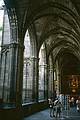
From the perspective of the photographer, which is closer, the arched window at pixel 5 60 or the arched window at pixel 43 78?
the arched window at pixel 5 60

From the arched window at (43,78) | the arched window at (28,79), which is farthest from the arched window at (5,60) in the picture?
the arched window at (43,78)

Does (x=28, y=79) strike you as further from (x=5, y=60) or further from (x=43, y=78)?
(x=5, y=60)

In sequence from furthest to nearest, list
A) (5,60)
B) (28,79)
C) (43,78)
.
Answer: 1. (43,78)
2. (28,79)
3. (5,60)

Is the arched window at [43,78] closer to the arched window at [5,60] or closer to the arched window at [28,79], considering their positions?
the arched window at [28,79]

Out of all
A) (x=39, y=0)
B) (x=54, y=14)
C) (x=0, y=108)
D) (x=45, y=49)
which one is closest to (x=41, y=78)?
(x=45, y=49)

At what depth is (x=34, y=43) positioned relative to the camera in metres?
20.9

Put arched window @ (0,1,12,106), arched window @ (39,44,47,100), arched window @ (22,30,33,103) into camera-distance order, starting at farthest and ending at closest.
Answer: arched window @ (39,44,47,100)
arched window @ (22,30,33,103)
arched window @ (0,1,12,106)

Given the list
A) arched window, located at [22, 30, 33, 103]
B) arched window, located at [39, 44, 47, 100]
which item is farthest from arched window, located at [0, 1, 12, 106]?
arched window, located at [39, 44, 47, 100]

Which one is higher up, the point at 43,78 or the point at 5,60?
the point at 5,60

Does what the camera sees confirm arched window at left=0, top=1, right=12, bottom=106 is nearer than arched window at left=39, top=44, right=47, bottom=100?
Yes

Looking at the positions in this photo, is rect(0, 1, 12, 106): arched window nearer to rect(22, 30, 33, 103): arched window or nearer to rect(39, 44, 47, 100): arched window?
rect(22, 30, 33, 103): arched window

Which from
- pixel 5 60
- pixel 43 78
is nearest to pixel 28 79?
pixel 43 78

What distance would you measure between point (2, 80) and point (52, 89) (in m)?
17.2

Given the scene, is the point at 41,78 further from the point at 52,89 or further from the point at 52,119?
the point at 52,119
